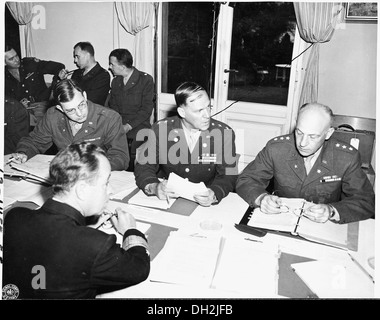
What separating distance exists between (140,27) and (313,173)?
3323 millimetres

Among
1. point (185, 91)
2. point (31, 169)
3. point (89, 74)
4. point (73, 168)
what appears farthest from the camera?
point (89, 74)

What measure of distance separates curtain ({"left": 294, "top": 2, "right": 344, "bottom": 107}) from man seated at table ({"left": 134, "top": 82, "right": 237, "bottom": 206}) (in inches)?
85.1

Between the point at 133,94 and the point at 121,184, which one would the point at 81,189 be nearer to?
the point at 121,184

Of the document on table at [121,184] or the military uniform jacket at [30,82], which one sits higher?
the military uniform jacket at [30,82]

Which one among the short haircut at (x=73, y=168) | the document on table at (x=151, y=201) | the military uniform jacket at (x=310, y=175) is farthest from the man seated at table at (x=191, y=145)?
the short haircut at (x=73, y=168)

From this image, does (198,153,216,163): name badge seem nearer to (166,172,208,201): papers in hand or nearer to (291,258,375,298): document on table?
(166,172,208,201): papers in hand

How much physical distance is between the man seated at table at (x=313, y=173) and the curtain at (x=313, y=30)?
2.22 metres

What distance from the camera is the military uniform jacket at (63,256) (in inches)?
42.3

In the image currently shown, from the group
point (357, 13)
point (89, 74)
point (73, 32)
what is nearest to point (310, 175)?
point (357, 13)

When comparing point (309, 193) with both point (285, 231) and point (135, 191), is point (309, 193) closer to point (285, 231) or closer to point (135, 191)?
point (285, 231)

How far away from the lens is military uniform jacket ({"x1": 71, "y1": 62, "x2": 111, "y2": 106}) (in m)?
3.94

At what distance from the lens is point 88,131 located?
2.54 m

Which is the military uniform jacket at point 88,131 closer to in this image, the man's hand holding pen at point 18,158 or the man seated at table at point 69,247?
the man's hand holding pen at point 18,158

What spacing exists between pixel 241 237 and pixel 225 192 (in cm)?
44
